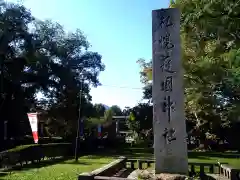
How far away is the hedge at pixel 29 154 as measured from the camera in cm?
1631

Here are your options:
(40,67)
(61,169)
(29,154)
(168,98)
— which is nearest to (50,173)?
(61,169)

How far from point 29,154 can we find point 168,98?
11.7m

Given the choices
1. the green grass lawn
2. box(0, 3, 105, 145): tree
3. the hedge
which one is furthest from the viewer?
box(0, 3, 105, 145): tree

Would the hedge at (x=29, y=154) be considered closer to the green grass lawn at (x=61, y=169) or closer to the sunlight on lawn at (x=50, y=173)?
the green grass lawn at (x=61, y=169)

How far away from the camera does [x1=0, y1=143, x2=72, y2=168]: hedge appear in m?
16.3

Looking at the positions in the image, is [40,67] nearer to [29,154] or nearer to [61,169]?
[29,154]

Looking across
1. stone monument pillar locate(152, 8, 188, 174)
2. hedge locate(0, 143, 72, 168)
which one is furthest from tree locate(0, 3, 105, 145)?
stone monument pillar locate(152, 8, 188, 174)

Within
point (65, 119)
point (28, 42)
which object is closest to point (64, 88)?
point (65, 119)

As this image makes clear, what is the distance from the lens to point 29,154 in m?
18.0

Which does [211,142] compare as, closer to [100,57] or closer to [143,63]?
[143,63]

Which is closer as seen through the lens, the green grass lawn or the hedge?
the green grass lawn

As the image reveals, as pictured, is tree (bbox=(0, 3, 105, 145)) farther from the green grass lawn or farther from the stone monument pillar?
the stone monument pillar

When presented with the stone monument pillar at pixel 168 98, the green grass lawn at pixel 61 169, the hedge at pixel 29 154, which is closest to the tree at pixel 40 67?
the hedge at pixel 29 154

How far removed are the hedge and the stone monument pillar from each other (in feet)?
33.4
